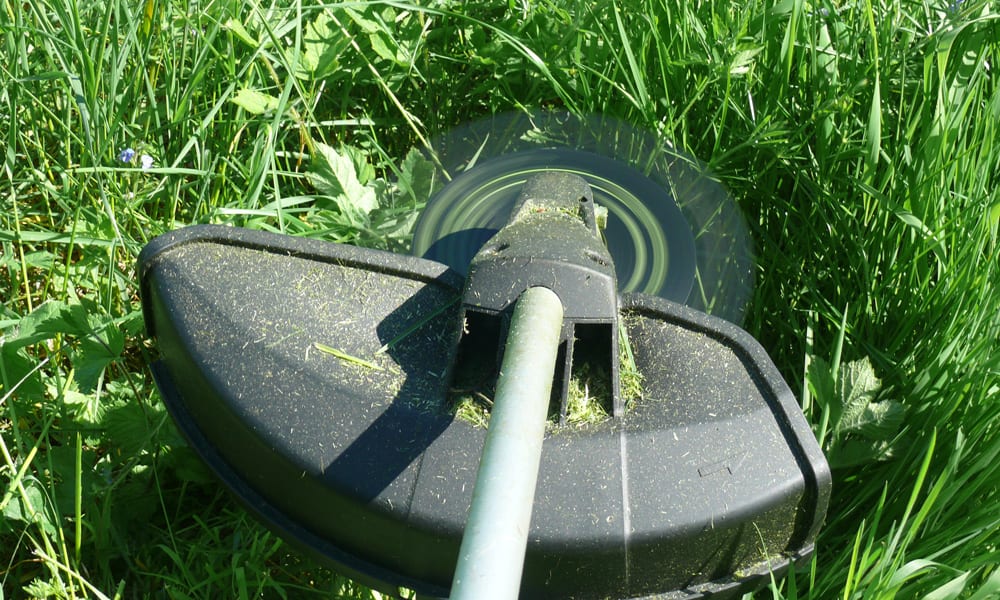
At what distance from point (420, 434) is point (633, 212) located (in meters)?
0.64

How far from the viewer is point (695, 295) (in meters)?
1.82

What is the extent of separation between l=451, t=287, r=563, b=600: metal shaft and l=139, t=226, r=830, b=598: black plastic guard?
0.45 feet

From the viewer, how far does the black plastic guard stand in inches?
47.9

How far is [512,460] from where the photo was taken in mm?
1006

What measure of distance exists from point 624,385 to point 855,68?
88 centimetres

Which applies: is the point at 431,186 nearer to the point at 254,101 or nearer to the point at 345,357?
the point at 254,101

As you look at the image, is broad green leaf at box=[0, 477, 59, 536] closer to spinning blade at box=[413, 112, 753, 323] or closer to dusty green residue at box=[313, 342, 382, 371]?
dusty green residue at box=[313, 342, 382, 371]

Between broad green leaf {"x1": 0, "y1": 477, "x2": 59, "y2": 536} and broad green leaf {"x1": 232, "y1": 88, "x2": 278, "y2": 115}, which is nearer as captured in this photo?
broad green leaf {"x1": 0, "y1": 477, "x2": 59, "y2": 536}

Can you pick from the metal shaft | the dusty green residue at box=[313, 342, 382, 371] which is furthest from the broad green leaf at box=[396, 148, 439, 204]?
the metal shaft

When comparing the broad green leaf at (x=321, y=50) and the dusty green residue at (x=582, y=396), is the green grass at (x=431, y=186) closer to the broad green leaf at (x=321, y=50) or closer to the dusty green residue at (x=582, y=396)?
the broad green leaf at (x=321, y=50)

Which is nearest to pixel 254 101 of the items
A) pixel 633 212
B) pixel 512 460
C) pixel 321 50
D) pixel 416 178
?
pixel 321 50

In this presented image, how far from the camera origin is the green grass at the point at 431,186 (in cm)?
158

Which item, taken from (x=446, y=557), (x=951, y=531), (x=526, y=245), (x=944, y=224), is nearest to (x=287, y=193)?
(x=526, y=245)

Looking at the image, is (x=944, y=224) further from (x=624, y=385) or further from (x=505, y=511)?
(x=505, y=511)
